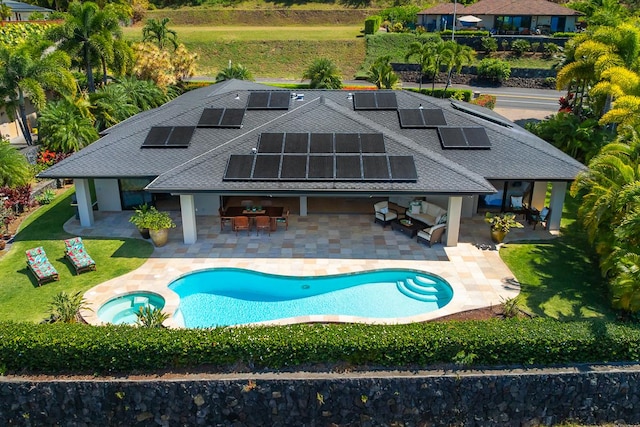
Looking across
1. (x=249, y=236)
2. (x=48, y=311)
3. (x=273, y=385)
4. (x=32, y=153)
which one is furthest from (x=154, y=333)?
(x=32, y=153)

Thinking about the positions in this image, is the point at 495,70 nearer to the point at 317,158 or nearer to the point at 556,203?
the point at 556,203

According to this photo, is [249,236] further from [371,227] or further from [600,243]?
[600,243]

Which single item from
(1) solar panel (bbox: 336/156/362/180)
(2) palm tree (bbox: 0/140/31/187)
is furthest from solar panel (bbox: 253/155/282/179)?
(2) palm tree (bbox: 0/140/31/187)

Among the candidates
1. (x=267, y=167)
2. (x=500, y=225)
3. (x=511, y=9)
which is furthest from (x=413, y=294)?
(x=511, y=9)

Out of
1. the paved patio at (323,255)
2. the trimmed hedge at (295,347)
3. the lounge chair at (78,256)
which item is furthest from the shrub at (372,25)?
the trimmed hedge at (295,347)

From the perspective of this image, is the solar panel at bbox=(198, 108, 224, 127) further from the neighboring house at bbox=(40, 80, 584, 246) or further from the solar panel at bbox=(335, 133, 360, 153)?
the solar panel at bbox=(335, 133, 360, 153)

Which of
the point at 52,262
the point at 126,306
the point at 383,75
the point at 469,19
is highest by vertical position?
the point at 469,19
